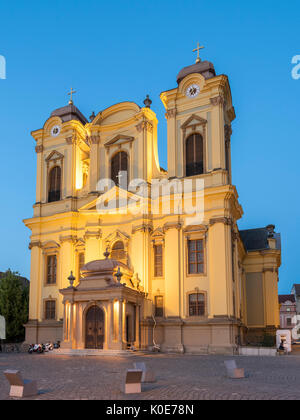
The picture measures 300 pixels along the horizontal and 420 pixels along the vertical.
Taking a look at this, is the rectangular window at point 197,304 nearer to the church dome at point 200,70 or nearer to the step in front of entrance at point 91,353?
the step in front of entrance at point 91,353

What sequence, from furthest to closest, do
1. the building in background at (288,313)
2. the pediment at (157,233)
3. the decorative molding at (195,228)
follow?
the building in background at (288,313)
the pediment at (157,233)
the decorative molding at (195,228)

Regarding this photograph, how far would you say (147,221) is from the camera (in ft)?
121

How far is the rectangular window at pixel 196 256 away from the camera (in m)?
35.1

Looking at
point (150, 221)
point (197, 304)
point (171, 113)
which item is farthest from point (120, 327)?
point (171, 113)

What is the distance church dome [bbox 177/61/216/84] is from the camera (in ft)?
127

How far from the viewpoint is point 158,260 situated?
36.9 m

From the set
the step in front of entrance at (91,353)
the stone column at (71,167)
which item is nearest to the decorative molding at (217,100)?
the stone column at (71,167)

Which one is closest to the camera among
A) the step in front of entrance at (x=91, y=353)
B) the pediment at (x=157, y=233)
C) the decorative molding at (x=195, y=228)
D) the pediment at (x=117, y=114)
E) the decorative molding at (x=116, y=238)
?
the step in front of entrance at (x=91, y=353)

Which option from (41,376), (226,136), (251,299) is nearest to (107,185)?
(226,136)

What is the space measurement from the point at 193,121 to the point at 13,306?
971 inches

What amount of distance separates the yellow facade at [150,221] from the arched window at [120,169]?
1.24 feet

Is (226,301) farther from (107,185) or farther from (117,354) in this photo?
(107,185)

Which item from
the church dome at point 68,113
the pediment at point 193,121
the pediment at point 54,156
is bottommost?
the pediment at point 54,156
